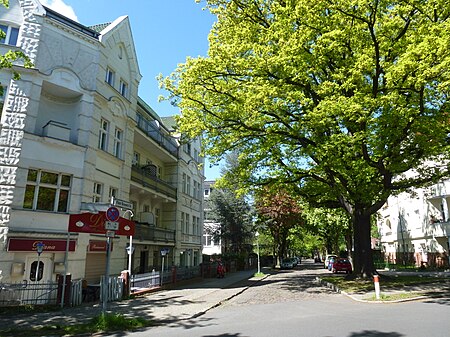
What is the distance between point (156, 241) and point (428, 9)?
2026cm

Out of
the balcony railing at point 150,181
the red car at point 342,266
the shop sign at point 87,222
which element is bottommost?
the red car at point 342,266

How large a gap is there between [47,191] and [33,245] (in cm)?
248

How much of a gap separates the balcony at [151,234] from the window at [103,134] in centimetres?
540

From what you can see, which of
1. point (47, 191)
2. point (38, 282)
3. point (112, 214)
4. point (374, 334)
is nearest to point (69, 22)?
point (47, 191)

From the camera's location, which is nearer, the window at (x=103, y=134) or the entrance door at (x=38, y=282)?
the entrance door at (x=38, y=282)

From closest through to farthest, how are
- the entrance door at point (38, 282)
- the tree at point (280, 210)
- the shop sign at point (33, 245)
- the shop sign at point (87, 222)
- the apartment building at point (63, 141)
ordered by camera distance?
the shop sign at point (87, 222) < the entrance door at point (38, 282) < the shop sign at point (33, 245) < the apartment building at point (63, 141) < the tree at point (280, 210)

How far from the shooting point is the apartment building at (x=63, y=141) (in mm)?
14812

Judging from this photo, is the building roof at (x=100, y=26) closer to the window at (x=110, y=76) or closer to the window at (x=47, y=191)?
the window at (x=110, y=76)

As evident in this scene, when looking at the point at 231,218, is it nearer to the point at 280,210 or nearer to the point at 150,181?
the point at 280,210

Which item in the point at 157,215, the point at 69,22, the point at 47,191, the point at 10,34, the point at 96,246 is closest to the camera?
the point at 47,191

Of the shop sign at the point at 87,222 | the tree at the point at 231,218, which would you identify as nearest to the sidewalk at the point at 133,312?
the shop sign at the point at 87,222

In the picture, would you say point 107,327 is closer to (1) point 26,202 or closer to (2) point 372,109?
(1) point 26,202

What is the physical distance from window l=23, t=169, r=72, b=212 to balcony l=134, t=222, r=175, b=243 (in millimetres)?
5951

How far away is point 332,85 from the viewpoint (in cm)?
1425
